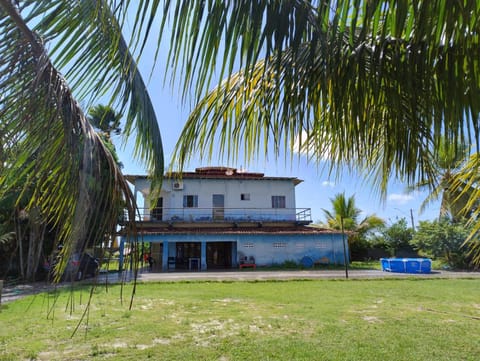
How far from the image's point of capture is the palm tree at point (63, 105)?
146 centimetres

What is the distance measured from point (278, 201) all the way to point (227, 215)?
14.0 feet

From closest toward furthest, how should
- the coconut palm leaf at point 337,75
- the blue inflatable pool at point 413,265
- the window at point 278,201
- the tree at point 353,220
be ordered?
the coconut palm leaf at point 337,75 < the blue inflatable pool at point 413,265 < the window at point 278,201 < the tree at point 353,220

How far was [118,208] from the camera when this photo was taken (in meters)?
1.81

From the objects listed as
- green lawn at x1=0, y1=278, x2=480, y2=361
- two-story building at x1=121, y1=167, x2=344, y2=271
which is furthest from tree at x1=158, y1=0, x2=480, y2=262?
two-story building at x1=121, y1=167, x2=344, y2=271

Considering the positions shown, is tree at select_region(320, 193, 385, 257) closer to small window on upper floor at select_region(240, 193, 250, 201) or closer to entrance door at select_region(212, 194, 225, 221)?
small window on upper floor at select_region(240, 193, 250, 201)

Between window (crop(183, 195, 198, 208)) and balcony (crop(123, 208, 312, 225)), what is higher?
window (crop(183, 195, 198, 208))

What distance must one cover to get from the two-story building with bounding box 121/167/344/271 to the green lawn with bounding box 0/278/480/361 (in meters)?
11.7

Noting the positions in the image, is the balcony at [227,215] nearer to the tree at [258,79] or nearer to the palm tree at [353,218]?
the palm tree at [353,218]

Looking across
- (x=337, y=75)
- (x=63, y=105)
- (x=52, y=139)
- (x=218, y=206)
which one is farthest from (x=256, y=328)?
(x=218, y=206)

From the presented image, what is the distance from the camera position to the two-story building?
21906mm

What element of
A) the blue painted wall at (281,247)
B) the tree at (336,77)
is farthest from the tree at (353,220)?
the tree at (336,77)

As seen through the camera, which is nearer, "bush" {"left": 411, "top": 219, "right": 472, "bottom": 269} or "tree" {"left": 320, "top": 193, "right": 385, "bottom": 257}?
"bush" {"left": 411, "top": 219, "right": 472, "bottom": 269}

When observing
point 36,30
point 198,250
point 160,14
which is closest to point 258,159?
point 160,14

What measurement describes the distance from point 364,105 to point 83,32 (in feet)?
4.60
